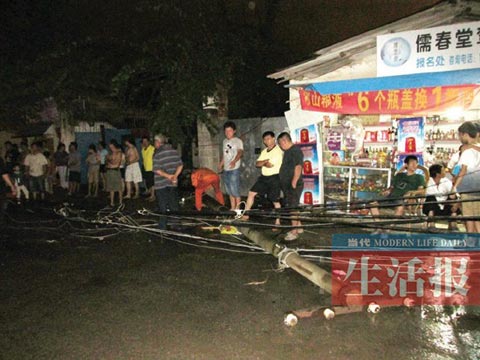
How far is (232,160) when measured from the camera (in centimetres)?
860

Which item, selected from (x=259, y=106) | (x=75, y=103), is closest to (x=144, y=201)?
(x=259, y=106)

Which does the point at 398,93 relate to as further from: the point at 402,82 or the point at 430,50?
the point at 430,50

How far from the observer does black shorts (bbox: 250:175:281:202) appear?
7695mm

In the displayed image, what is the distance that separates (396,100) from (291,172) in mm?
2318

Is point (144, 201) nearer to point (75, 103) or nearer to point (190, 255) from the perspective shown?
point (190, 255)

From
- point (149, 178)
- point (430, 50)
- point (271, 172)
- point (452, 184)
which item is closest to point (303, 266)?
point (271, 172)

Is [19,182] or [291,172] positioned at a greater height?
[291,172]

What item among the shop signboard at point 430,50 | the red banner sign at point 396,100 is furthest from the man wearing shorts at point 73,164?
the shop signboard at point 430,50

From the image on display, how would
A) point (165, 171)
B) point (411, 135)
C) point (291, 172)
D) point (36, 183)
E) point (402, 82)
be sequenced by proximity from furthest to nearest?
point (36, 183) < point (411, 135) < point (165, 171) < point (291, 172) < point (402, 82)

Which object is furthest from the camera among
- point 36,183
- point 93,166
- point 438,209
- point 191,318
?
point 93,166

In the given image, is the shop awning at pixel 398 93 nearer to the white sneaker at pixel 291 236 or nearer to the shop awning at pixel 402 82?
the shop awning at pixel 402 82

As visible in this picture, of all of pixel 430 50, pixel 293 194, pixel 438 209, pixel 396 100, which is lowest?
pixel 438 209

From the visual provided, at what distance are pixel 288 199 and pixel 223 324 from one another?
3.64 meters

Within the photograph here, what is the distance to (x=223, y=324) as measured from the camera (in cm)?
431
